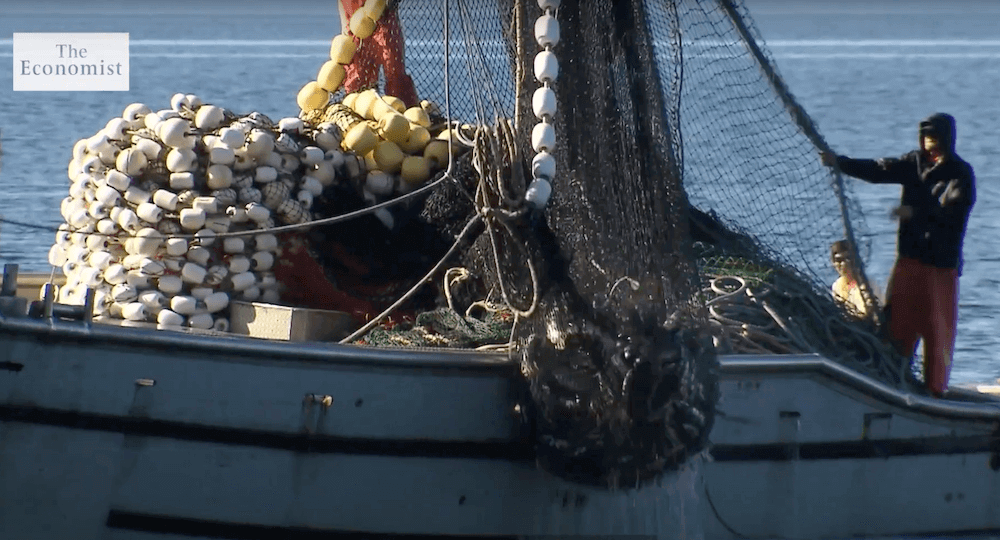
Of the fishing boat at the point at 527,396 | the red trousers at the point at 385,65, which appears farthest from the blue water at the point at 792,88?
the fishing boat at the point at 527,396

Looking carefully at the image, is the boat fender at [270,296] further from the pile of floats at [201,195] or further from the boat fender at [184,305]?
the boat fender at [184,305]

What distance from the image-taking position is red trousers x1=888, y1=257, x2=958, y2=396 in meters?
7.34

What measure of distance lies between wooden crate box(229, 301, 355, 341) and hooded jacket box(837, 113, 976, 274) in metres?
2.33

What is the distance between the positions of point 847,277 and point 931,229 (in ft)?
2.07

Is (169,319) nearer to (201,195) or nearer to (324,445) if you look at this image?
(201,195)

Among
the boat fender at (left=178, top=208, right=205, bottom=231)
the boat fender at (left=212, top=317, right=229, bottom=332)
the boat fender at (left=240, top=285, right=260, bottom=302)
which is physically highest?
the boat fender at (left=178, top=208, right=205, bottom=231)

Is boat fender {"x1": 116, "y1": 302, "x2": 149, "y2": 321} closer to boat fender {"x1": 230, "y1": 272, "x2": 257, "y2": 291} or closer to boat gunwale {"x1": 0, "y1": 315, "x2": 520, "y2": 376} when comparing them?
boat fender {"x1": 230, "y1": 272, "x2": 257, "y2": 291}

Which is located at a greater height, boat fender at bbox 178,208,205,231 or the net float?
the net float

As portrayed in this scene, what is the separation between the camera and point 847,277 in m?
7.87

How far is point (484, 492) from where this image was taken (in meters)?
6.48

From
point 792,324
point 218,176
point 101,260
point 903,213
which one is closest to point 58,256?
point 101,260

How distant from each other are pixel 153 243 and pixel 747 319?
100 inches

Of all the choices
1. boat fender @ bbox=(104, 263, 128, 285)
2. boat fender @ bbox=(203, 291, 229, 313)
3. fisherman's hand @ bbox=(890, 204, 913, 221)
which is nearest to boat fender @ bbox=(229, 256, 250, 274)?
boat fender @ bbox=(203, 291, 229, 313)

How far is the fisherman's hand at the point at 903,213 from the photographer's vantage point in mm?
7406
